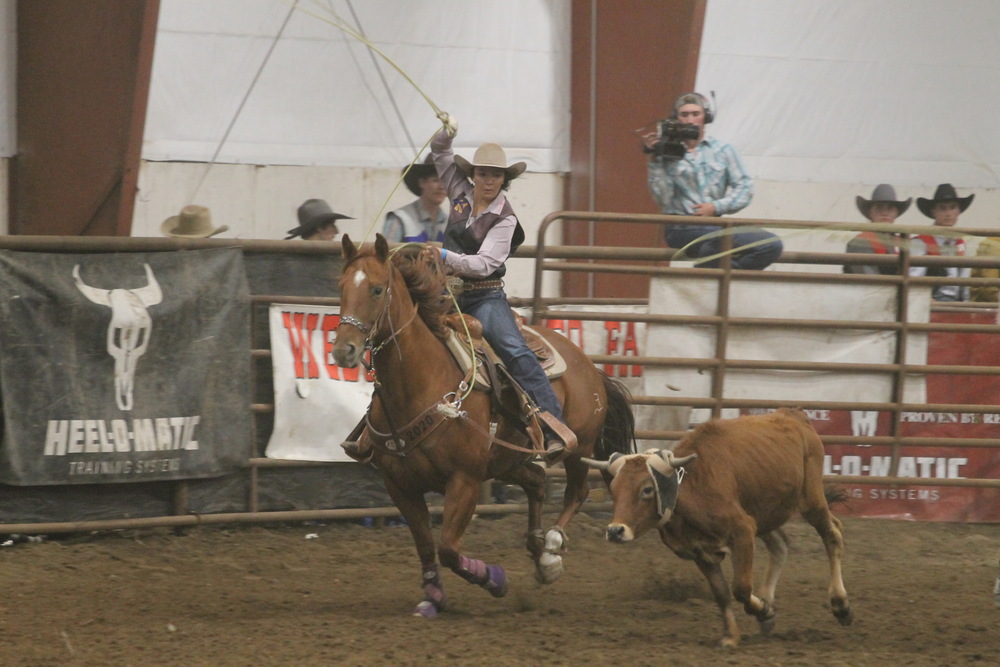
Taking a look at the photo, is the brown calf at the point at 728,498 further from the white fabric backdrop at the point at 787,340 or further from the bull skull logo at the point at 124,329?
the bull skull logo at the point at 124,329

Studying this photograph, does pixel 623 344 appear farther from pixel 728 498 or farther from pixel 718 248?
pixel 728 498

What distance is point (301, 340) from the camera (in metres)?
7.02

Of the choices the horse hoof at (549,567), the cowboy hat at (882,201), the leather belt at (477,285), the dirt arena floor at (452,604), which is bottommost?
the dirt arena floor at (452,604)

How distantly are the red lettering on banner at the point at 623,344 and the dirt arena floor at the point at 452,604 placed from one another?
3.29 feet

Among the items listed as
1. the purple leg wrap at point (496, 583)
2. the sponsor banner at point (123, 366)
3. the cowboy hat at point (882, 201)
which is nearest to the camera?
the purple leg wrap at point (496, 583)

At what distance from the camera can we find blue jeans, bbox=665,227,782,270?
7676 millimetres

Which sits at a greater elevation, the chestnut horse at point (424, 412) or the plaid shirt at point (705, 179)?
the plaid shirt at point (705, 179)

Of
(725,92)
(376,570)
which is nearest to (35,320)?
(376,570)

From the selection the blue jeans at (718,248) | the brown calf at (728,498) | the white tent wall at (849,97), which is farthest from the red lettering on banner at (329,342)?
the white tent wall at (849,97)

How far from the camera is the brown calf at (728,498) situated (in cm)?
471

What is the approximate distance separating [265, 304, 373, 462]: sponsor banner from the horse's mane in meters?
1.77

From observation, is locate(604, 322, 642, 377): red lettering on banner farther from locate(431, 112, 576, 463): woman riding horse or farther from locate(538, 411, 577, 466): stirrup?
locate(538, 411, 577, 466): stirrup

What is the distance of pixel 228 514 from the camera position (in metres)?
6.91

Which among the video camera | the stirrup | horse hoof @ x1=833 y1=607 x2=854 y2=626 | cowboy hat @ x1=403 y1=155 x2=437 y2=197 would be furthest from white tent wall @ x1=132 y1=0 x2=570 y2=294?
horse hoof @ x1=833 y1=607 x2=854 y2=626
